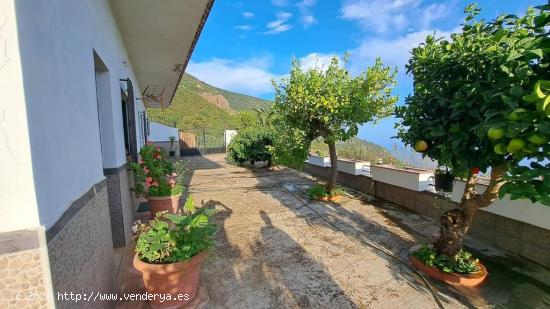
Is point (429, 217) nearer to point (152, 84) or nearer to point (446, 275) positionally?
point (446, 275)

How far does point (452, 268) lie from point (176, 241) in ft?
9.33

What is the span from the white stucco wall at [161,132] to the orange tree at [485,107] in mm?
15686

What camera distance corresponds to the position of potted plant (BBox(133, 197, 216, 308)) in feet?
6.50

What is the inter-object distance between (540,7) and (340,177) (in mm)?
6169

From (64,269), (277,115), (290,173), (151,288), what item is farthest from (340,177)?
(64,269)

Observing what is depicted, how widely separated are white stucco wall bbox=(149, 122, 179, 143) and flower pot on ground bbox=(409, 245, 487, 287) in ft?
51.6

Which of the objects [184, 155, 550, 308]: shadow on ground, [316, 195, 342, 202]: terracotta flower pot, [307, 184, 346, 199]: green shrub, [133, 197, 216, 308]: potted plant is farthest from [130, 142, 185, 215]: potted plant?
[316, 195, 342, 202]: terracotta flower pot

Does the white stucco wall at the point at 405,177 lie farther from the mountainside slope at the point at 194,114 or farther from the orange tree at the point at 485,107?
the mountainside slope at the point at 194,114

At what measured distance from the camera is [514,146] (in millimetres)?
1172

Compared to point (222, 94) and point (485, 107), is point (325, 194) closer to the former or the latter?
point (485, 107)

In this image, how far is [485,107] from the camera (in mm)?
1676

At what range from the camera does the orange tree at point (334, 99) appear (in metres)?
4.72

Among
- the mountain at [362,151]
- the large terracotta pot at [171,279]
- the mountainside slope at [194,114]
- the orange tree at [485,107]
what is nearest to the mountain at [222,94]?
the mountainside slope at [194,114]

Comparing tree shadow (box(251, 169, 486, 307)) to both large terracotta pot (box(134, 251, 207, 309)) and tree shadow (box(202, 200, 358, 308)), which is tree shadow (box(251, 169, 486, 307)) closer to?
tree shadow (box(202, 200, 358, 308))
